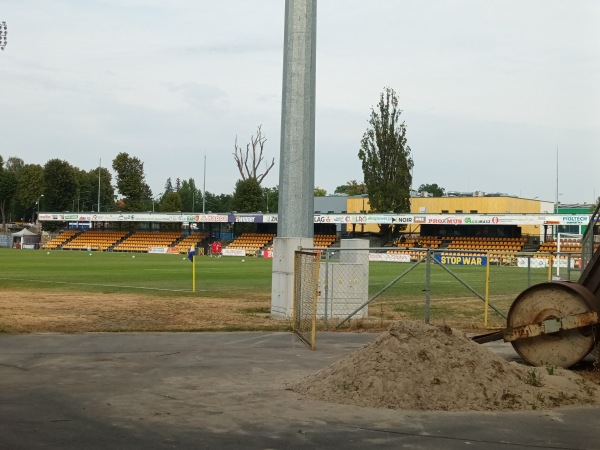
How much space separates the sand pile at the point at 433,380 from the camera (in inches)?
386

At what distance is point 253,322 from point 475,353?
9876 mm

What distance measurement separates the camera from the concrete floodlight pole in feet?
66.4

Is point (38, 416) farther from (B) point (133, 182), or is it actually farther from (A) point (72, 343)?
(B) point (133, 182)

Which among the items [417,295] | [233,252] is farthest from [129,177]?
[417,295]

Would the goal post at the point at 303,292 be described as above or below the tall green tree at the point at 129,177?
below

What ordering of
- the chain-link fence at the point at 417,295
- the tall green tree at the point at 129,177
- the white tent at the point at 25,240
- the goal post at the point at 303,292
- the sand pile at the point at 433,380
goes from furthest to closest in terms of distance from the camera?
the tall green tree at the point at 129,177 → the white tent at the point at 25,240 → the chain-link fence at the point at 417,295 → the goal post at the point at 303,292 → the sand pile at the point at 433,380

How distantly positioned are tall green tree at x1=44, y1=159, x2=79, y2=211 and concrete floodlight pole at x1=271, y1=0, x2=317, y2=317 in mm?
117823

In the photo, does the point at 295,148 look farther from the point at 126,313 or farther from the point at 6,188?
the point at 6,188

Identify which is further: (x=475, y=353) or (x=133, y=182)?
(x=133, y=182)

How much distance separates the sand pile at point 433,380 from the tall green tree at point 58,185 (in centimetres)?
12766

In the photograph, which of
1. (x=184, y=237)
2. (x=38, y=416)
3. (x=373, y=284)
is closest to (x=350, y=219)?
(x=184, y=237)

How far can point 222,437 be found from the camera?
823cm

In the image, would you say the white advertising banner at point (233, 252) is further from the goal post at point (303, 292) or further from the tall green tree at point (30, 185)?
the goal post at point (303, 292)

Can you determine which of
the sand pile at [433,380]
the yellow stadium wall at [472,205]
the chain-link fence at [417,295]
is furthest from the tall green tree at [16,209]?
the sand pile at [433,380]
